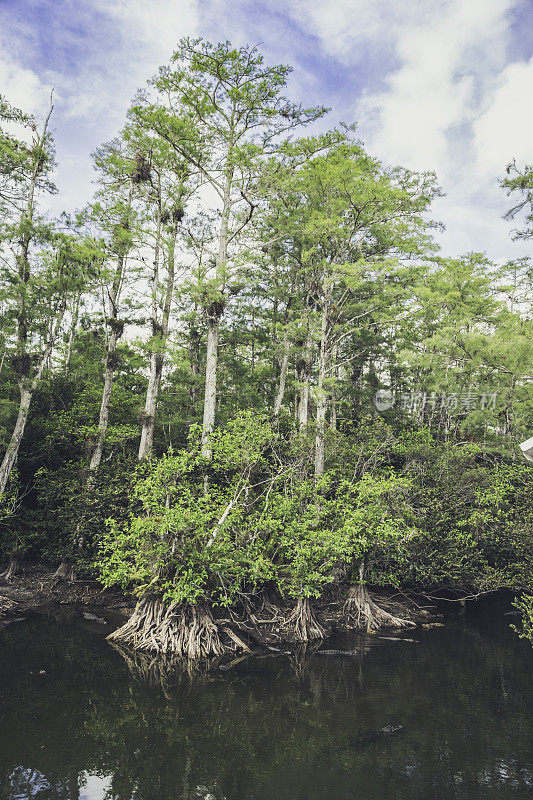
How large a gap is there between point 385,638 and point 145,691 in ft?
25.4

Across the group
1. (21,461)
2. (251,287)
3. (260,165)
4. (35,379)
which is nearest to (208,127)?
(260,165)

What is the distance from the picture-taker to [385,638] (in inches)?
526

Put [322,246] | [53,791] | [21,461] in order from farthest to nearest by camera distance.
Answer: [322,246], [21,461], [53,791]

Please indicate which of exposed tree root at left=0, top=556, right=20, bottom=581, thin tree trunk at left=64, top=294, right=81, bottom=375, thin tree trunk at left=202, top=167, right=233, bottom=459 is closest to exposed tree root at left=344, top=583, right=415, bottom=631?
thin tree trunk at left=202, top=167, right=233, bottom=459

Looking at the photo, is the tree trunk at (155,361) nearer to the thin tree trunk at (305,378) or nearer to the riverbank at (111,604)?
the riverbank at (111,604)

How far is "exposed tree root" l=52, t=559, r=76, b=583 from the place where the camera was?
1575 cm

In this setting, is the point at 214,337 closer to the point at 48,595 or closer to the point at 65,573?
the point at 65,573

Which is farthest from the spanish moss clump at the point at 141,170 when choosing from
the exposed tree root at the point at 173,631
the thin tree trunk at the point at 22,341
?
the exposed tree root at the point at 173,631

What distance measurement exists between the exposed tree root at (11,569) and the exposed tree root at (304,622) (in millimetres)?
10247

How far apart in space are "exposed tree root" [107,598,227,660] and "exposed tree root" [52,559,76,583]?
4923 mm

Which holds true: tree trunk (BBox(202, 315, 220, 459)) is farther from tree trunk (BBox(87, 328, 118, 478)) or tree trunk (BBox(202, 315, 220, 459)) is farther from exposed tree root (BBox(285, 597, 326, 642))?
exposed tree root (BBox(285, 597, 326, 642))

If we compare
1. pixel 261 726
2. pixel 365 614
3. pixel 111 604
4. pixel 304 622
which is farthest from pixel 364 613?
pixel 111 604

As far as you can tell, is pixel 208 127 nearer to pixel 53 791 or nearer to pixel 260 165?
pixel 260 165

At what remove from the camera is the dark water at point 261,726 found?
634cm
